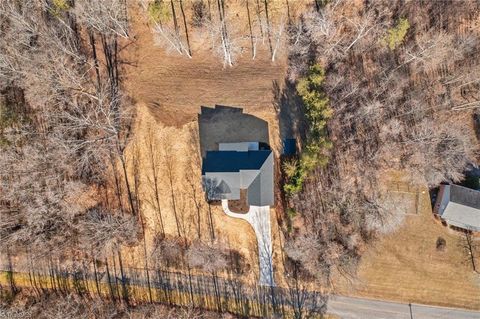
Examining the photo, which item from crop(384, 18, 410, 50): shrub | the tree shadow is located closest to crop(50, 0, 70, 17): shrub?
the tree shadow

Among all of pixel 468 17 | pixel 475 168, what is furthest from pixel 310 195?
pixel 468 17

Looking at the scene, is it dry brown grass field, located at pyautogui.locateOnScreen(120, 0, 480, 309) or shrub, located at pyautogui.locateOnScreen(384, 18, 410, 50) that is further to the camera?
dry brown grass field, located at pyautogui.locateOnScreen(120, 0, 480, 309)

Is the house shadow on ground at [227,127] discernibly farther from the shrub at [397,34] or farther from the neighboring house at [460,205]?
the neighboring house at [460,205]

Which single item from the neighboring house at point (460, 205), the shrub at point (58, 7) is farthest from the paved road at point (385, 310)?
the shrub at point (58, 7)

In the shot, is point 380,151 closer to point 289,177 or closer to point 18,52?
point 289,177

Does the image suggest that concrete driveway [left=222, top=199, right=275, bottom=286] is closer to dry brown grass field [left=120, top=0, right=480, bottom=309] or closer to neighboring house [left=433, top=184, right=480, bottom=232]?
dry brown grass field [left=120, top=0, right=480, bottom=309]

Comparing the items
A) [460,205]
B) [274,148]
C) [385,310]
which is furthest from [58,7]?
[385,310]
